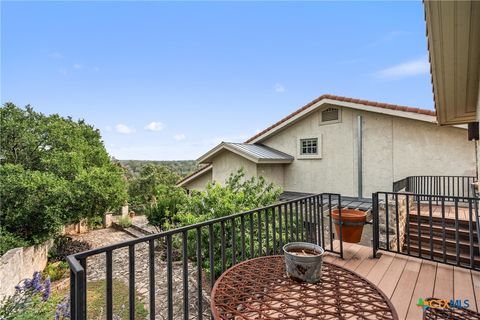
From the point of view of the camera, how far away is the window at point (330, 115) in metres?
8.52

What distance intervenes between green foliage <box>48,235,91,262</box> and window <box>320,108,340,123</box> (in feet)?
38.4

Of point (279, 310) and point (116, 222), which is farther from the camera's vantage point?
point (116, 222)

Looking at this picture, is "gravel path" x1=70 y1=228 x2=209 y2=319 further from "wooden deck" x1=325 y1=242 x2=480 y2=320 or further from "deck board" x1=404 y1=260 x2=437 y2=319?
"deck board" x1=404 y1=260 x2=437 y2=319

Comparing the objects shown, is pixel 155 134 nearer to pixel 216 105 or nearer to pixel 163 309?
pixel 216 105

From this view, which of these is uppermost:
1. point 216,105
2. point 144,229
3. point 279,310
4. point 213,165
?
point 216,105

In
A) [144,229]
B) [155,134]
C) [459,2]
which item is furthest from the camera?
[155,134]

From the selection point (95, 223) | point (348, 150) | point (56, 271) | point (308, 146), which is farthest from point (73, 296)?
point (95, 223)

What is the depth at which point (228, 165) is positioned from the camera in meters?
9.66

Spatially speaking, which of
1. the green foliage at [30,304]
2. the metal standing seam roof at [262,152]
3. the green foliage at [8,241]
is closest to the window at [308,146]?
the metal standing seam roof at [262,152]

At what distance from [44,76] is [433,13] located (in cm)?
1749

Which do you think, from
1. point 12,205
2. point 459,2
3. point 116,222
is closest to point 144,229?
point 116,222

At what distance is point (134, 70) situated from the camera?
12117 millimetres

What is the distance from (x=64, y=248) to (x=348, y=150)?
12859 mm

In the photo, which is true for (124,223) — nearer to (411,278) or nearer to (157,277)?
(157,277)
